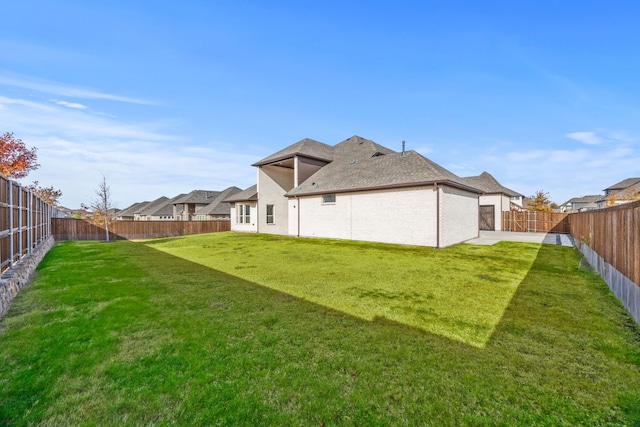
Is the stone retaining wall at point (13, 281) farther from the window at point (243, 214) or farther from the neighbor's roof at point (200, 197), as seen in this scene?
the neighbor's roof at point (200, 197)

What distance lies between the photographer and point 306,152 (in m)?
20.5

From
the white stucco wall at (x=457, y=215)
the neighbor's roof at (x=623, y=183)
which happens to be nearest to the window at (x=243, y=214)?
the white stucco wall at (x=457, y=215)

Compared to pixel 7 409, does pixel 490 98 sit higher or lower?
higher

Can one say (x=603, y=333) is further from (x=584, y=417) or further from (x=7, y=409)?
(x=7, y=409)

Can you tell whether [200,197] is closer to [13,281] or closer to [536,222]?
[13,281]

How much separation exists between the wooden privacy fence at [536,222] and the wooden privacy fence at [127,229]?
2704 cm

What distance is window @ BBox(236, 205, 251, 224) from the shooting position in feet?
75.6

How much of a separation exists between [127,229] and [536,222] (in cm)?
3510

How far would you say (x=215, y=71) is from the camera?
1279 centimetres

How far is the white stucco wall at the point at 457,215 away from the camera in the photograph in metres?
11.9

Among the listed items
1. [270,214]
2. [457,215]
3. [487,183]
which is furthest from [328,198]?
[487,183]

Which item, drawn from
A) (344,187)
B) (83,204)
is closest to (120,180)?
(83,204)

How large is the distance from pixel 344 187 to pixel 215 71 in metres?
9.05

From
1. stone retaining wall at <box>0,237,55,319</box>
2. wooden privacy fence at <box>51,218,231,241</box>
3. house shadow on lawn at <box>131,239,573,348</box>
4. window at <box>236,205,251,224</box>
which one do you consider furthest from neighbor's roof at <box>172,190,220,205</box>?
house shadow on lawn at <box>131,239,573,348</box>
